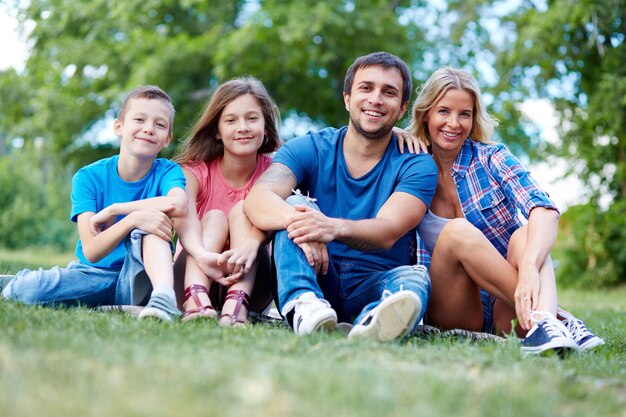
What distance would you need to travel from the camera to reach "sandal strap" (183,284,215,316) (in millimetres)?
3529

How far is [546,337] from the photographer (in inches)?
126

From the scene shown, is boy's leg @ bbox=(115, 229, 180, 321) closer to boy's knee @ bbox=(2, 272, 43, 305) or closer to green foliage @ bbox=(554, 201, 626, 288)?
boy's knee @ bbox=(2, 272, 43, 305)

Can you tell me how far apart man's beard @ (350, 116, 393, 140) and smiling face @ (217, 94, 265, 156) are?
636mm

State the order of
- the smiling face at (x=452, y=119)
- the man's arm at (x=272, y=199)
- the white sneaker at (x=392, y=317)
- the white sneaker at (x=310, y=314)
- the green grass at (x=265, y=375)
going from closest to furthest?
the green grass at (x=265, y=375)
the white sneaker at (x=392, y=317)
the white sneaker at (x=310, y=314)
the man's arm at (x=272, y=199)
the smiling face at (x=452, y=119)

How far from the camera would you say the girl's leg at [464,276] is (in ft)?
11.8

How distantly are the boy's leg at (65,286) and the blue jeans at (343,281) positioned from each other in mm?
1023

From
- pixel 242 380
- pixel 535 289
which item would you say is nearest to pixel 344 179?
pixel 535 289

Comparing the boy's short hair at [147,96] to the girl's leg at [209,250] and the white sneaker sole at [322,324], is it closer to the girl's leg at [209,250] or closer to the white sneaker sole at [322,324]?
the girl's leg at [209,250]

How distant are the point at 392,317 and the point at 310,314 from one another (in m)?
0.38

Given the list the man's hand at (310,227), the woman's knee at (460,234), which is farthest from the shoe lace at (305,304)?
the woman's knee at (460,234)

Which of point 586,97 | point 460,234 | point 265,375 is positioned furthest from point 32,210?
point 265,375

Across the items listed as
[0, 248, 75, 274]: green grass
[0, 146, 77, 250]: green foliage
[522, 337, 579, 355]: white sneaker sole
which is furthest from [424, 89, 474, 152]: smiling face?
[0, 146, 77, 250]: green foliage

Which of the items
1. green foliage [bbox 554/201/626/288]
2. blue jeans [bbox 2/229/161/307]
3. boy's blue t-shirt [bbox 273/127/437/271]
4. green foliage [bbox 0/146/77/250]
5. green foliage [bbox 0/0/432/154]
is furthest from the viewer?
green foliage [bbox 0/146/77/250]

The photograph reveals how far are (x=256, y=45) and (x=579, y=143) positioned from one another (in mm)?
6485
